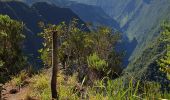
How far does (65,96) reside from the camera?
14156 millimetres

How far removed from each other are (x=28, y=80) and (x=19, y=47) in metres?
39.8

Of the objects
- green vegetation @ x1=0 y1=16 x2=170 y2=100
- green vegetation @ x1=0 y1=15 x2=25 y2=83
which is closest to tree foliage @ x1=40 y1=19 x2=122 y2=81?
green vegetation @ x1=0 y1=16 x2=170 y2=100

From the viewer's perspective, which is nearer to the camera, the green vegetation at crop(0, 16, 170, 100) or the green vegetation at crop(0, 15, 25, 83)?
the green vegetation at crop(0, 16, 170, 100)

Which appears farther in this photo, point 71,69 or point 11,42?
point 71,69

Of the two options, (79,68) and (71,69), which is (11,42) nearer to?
(79,68)

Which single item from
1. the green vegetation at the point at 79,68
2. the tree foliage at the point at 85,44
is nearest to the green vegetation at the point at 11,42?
the green vegetation at the point at 79,68

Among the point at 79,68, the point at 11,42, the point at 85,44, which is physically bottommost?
the point at 79,68

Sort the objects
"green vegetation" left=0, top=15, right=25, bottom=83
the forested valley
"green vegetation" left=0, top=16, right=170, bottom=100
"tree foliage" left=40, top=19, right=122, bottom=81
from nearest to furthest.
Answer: "green vegetation" left=0, top=16, right=170, bottom=100
the forested valley
"green vegetation" left=0, top=15, right=25, bottom=83
"tree foliage" left=40, top=19, right=122, bottom=81

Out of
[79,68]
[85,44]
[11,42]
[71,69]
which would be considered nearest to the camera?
[11,42]

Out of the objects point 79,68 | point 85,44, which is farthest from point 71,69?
Result: point 85,44

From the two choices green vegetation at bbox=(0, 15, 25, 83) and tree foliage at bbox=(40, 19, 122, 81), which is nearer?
green vegetation at bbox=(0, 15, 25, 83)

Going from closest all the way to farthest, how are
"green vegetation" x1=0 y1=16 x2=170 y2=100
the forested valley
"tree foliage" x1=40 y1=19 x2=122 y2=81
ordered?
"green vegetation" x1=0 y1=16 x2=170 y2=100 < the forested valley < "tree foliage" x1=40 y1=19 x2=122 y2=81

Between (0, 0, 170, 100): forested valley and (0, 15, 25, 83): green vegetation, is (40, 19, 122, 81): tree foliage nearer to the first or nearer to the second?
(0, 0, 170, 100): forested valley

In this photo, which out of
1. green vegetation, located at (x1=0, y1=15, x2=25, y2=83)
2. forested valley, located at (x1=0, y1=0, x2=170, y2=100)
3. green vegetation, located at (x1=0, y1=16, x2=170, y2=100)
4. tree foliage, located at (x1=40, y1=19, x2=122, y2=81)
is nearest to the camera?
green vegetation, located at (x1=0, y1=16, x2=170, y2=100)
